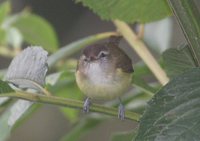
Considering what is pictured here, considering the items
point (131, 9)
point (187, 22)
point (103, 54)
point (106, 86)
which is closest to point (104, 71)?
point (103, 54)

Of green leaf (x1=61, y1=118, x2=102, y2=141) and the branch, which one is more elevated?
green leaf (x1=61, y1=118, x2=102, y2=141)

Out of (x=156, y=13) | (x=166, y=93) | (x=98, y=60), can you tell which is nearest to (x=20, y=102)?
(x=156, y=13)

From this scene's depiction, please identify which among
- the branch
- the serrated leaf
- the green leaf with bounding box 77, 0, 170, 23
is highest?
the green leaf with bounding box 77, 0, 170, 23

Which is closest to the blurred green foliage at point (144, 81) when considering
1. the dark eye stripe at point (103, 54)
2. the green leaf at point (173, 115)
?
the green leaf at point (173, 115)

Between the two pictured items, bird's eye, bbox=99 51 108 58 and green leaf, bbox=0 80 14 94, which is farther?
bird's eye, bbox=99 51 108 58

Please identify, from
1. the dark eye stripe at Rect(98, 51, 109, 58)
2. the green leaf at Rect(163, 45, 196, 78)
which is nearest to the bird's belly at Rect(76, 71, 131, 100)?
the dark eye stripe at Rect(98, 51, 109, 58)

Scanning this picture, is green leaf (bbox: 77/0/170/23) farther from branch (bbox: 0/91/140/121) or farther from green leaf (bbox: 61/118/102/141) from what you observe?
green leaf (bbox: 61/118/102/141)

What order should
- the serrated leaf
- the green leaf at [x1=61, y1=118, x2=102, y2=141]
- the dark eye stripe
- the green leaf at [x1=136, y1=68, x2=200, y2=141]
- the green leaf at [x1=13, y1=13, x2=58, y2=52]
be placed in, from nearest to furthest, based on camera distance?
the green leaf at [x1=136, y1=68, x2=200, y2=141] → the serrated leaf → the green leaf at [x1=61, y1=118, x2=102, y2=141] → the green leaf at [x1=13, y1=13, x2=58, y2=52] → the dark eye stripe
